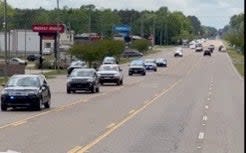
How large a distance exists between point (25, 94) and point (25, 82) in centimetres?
132

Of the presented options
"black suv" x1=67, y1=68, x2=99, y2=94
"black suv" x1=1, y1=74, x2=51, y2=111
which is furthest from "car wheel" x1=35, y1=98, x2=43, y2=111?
"black suv" x1=67, y1=68, x2=99, y2=94

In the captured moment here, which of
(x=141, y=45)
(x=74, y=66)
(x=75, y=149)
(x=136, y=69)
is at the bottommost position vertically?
(x=136, y=69)

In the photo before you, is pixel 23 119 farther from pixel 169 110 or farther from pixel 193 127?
pixel 169 110

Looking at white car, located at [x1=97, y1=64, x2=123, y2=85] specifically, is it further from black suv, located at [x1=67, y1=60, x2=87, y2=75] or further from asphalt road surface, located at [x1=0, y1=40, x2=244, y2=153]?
asphalt road surface, located at [x1=0, y1=40, x2=244, y2=153]

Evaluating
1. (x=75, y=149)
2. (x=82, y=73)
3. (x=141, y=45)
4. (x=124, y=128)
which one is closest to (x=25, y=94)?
(x=124, y=128)

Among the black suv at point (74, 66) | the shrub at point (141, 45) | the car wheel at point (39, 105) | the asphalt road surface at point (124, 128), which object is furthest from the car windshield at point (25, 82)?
the shrub at point (141, 45)

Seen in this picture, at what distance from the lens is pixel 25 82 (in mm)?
32594

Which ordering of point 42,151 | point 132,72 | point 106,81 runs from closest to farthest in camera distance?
point 42,151
point 106,81
point 132,72

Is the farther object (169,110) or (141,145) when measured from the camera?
(169,110)

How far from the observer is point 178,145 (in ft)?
61.7

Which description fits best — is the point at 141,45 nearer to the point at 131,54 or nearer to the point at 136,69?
the point at 131,54

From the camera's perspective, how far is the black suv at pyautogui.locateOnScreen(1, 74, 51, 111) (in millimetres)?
31281

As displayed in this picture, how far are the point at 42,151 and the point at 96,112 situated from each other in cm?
1395

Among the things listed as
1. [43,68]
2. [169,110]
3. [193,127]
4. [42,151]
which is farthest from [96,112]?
[43,68]
